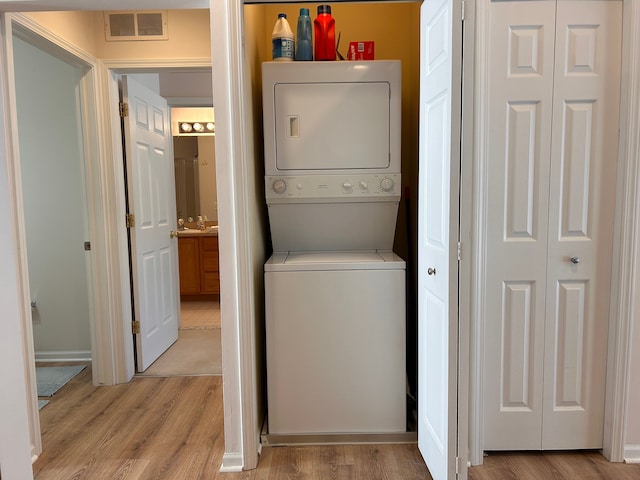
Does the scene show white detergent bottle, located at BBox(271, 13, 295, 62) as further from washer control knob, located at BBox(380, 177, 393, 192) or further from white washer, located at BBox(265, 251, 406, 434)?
white washer, located at BBox(265, 251, 406, 434)

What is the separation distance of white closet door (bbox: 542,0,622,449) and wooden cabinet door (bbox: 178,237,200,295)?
12.3 ft

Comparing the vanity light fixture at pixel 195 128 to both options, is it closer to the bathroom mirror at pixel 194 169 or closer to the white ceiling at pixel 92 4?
the bathroom mirror at pixel 194 169

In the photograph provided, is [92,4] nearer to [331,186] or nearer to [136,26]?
[136,26]

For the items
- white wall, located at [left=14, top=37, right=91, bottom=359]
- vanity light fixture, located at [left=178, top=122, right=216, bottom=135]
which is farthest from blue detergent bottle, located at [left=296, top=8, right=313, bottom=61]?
vanity light fixture, located at [left=178, top=122, right=216, bottom=135]

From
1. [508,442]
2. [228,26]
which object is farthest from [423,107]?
[508,442]

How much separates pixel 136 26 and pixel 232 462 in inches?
101

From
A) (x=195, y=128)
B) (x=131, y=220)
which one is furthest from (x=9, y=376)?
(x=195, y=128)

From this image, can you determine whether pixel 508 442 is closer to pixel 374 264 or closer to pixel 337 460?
pixel 337 460

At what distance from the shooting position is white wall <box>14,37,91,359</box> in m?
3.14

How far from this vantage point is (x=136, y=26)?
2803 millimetres

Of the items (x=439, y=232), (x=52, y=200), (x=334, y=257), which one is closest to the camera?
(x=439, y=232)

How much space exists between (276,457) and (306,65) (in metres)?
1.89

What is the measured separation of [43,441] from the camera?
2.27 metres

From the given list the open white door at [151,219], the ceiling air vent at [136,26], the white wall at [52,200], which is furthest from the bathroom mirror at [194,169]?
the ceiling air vent at [136,26]
